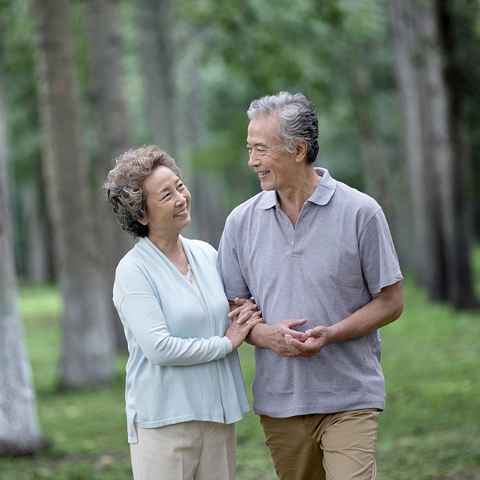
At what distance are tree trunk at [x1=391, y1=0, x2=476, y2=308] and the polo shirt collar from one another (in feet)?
32.0

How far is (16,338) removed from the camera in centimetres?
655

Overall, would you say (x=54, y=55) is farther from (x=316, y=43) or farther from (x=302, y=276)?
(x=302, y=276)

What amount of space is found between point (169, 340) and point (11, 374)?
12.7 feet

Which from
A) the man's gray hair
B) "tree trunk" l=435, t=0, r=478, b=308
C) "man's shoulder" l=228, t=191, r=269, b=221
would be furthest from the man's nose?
"tree trunk" l=435, t=0, r=478, b=308

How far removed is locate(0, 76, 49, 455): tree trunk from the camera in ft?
20.9

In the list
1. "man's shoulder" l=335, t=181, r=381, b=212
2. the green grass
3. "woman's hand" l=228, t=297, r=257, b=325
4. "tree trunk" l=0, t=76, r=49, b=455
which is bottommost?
the green grass

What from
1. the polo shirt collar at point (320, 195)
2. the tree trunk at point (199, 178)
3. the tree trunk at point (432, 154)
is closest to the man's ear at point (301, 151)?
the polo shirt collar at point (320, 195)

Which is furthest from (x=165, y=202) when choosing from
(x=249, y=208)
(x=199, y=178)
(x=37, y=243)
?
(x=37, y=243)

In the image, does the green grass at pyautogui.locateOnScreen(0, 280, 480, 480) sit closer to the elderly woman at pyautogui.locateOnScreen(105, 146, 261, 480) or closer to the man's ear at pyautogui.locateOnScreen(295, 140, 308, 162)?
the elderly woman at pyautogui.locateOnScreen(105, 146, 261, 480)

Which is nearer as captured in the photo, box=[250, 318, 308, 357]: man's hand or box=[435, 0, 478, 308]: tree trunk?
box=[250, 318, 308, 357]: man's hand

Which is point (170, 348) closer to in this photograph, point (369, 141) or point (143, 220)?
point (143, 220)

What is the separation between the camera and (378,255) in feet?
10.5

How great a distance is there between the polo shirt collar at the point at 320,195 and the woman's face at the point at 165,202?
0.43m

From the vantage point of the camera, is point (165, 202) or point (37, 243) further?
point (37, 243)
